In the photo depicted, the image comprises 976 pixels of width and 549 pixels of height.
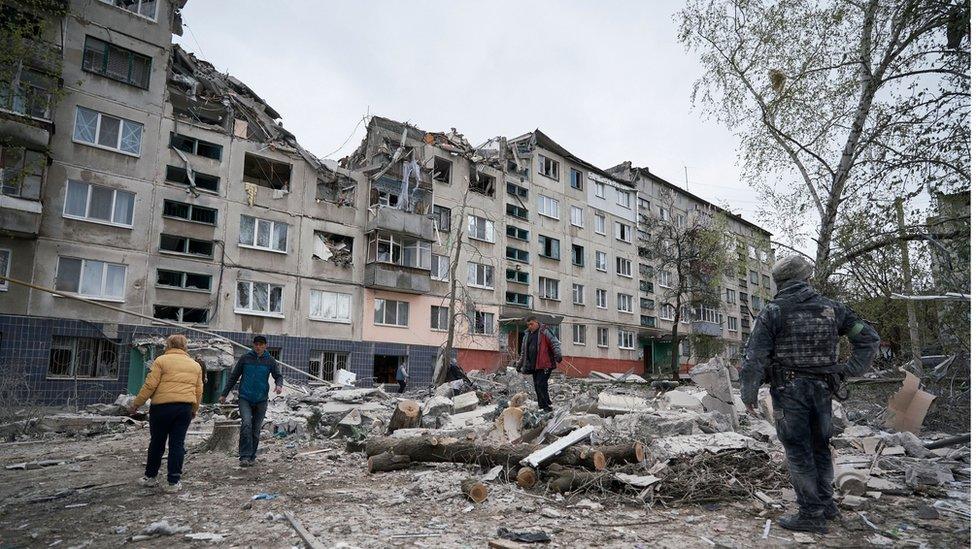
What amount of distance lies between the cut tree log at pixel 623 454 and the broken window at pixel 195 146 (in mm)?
22440

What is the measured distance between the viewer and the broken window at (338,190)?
88.0 ft

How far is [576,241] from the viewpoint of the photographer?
37500 mm

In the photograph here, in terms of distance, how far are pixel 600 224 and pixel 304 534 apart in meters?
36.8

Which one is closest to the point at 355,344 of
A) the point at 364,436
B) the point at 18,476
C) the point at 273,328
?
the point at 273,328

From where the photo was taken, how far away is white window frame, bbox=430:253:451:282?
97.9ft

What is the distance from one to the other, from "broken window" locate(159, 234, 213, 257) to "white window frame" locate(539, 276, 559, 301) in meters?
18.7

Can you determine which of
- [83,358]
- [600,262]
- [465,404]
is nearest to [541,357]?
[465,404]

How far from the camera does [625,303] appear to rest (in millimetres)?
40344

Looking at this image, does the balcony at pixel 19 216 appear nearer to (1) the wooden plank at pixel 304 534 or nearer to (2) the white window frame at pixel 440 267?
(2) the white window frame at pixel 440 267

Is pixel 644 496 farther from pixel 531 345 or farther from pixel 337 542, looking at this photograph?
pixel 531 345

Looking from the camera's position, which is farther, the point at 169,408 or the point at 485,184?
the point at 485,184

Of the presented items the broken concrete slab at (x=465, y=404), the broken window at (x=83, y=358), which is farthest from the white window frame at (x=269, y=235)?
the broken concrete slab at (x=465, y=404)

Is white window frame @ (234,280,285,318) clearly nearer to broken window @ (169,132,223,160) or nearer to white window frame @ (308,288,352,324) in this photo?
white window frame @ (308,288,352,324)

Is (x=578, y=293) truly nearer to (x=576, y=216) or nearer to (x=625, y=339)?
(x=576, y=216)
